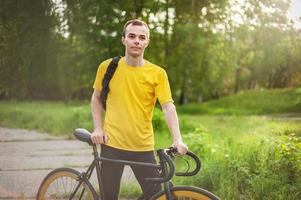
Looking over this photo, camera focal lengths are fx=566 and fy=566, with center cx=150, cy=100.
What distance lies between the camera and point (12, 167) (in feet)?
23.5

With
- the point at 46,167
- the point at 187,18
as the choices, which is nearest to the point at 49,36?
the point at 46,167

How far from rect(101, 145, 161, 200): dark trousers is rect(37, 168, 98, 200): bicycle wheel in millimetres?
136

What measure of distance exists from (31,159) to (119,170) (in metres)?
4.33

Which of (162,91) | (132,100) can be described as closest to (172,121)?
(162,91)

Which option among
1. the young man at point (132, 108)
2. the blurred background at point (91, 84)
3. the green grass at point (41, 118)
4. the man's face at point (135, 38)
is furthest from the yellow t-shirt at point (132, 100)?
the green grass at point (41, 118)

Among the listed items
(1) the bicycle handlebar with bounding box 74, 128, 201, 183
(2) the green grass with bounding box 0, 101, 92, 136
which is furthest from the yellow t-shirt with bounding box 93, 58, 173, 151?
(2) the green grass with bounding box 0, 101, 92, 136

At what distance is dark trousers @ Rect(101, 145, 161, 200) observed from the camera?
11.8 feet

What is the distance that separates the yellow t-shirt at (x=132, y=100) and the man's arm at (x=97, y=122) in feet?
0.22

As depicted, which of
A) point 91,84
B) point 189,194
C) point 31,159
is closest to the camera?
point 189,194

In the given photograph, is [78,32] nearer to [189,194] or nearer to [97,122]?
[97,122]

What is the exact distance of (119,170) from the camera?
3.66 meters

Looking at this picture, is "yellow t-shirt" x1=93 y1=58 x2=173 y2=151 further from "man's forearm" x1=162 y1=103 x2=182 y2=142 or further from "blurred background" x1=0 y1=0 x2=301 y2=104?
"blurred background" x1=0 y1=0 x2=301 y2=104

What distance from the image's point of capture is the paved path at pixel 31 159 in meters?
6.12

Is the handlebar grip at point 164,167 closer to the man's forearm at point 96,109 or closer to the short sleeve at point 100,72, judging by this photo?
the man's forearm at point 96,109
